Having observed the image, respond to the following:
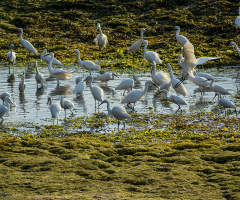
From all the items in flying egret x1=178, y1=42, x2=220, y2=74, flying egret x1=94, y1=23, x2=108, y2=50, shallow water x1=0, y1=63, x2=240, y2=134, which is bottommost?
shallow water x1=0, y1=63, x2=240, y2=134

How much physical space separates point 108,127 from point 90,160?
3498 millimetres

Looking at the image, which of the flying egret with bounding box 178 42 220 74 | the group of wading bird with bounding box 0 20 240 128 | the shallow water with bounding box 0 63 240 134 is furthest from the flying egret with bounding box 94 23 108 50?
the flying egret with bounding box 178 42 220 74

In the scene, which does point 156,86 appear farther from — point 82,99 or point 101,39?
point 101,39

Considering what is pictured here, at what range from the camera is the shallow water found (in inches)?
573

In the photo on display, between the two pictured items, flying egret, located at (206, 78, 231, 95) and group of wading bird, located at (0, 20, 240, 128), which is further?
flying egret, located at (206, 78, 231, 95)

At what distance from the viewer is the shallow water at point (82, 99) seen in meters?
14.6

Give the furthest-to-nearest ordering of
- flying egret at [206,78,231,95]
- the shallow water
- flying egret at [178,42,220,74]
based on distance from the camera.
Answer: flying egret at [178,42,220,74]
flying egret at [206,78,231,95]
the shallow water

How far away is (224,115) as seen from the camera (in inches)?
559

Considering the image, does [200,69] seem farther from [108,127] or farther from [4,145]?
[4,145]

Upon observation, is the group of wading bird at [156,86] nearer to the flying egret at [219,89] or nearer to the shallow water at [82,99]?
the flying egret at [219,89]

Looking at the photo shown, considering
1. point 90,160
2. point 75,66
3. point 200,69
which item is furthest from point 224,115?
point 75,66

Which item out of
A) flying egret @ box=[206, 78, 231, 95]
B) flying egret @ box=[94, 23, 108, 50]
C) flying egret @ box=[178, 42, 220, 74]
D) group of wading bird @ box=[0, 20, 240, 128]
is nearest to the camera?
group of wading bird @ box=[0, 20, 240, 128]

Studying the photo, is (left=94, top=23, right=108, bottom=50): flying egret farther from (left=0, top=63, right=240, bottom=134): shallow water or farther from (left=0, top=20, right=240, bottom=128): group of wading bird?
(left=0, top=63, right=240, bottom=134): shallow water

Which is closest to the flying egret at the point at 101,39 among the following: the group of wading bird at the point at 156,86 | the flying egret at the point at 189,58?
the group of wading bird at the point at 156,86
